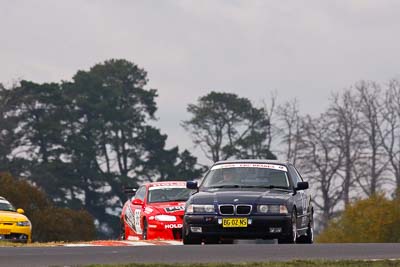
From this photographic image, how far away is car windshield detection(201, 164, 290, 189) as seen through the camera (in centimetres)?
2497

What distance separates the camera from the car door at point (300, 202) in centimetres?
2510

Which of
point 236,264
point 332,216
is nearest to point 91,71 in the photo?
point 332,216

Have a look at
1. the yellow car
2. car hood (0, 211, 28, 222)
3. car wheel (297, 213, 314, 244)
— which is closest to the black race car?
car wheel (297, 213, 314, 244)

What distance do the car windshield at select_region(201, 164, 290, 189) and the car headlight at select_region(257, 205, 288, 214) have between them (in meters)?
1.08

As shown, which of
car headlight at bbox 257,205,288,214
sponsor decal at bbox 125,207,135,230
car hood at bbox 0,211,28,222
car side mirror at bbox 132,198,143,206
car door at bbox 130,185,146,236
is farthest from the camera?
car hood at bbox 0,211,28,222

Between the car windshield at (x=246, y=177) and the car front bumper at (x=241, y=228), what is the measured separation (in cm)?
122

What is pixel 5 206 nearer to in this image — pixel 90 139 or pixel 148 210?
pixel 148 210

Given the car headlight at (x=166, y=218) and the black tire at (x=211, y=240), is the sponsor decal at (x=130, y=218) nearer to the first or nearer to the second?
Result: the car headlight at (x=166, y=218)

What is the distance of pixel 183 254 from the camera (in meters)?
19.6

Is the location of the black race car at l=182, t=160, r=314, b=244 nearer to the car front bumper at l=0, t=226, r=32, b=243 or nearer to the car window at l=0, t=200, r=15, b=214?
the car front bumper at l=0, t=226, r=32, b=243

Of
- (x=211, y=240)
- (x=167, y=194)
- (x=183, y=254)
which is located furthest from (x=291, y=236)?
(x=167, y=194)

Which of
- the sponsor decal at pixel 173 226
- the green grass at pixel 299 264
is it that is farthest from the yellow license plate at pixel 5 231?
the green grass at pixel 299 264

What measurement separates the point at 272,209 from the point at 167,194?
342 inches

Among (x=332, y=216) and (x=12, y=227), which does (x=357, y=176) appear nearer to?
(x=332, y=216)
